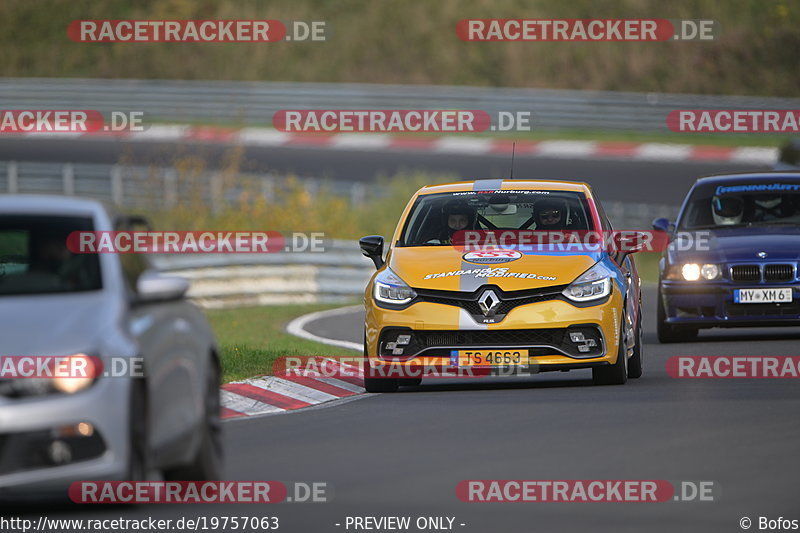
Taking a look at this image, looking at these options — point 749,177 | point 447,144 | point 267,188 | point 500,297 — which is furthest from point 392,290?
point 447,144

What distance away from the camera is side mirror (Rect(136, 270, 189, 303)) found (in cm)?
812

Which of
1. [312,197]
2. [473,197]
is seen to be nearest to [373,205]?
[312,197]

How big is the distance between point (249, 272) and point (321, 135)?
2067 centimetres

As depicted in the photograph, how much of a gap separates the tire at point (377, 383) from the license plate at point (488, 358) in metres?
0.77

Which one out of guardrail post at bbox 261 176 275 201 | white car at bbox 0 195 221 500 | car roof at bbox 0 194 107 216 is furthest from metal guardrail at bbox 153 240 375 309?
white car at bbox 0 195 221 500

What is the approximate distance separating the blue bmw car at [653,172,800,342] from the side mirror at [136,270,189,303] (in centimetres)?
1020

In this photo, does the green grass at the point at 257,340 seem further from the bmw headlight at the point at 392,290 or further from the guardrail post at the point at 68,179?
the guardrail post at the point at 68,179

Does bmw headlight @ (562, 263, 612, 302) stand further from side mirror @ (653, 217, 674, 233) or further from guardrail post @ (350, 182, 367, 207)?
guardrail post @ (350, 182, 367, 207)

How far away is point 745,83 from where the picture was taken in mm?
49344

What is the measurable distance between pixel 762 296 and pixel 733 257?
476mm

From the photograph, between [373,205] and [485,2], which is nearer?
[373,205]

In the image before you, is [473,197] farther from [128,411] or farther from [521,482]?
[128,411]

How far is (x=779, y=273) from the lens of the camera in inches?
693

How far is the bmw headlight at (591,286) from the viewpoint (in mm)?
13727
